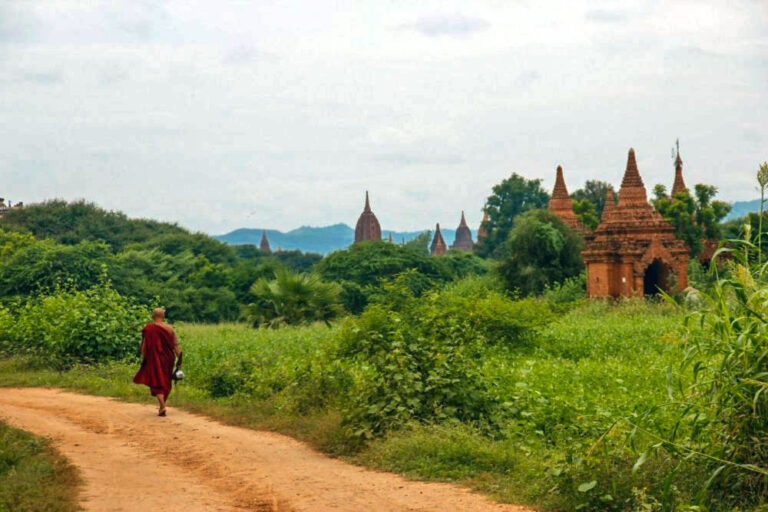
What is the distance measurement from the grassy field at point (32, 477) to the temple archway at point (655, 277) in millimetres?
23382

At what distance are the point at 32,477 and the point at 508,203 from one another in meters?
58.8

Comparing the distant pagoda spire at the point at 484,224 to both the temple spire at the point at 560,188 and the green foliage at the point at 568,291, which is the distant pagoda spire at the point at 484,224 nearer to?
the temple spire at the point at 560,188

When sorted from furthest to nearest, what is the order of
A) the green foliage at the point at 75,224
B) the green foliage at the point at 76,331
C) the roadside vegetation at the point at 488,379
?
the green foliage at the point at 75,224 < the green foliage at the point at 76,331 < the roadside vegetation at the point at 488,379

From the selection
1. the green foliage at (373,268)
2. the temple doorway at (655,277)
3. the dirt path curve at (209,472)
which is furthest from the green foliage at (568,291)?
the dirt path curve at (209,472)

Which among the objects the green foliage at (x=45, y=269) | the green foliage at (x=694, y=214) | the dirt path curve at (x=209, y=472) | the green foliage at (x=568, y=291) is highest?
the green foliage at (x=694, y=214)

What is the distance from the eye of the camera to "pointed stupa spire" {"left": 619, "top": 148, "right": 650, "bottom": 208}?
29.5 metres

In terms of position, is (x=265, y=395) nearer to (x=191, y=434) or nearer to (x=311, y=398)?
(x=311, y=398)

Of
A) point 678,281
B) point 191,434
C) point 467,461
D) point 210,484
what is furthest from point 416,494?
point 678,281

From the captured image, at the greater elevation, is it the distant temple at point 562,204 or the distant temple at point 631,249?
the distant temple at point 562,204

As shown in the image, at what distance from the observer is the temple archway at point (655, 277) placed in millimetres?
29203

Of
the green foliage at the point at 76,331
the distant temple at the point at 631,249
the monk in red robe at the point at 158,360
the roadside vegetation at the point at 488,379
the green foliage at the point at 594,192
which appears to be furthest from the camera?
the green foliage at the point at 594,192

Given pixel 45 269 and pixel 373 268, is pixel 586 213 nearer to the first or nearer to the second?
pixel 373 268

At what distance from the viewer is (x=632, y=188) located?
97.3 ft

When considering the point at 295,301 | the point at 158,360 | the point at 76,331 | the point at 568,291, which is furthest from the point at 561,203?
the point at 158,360
